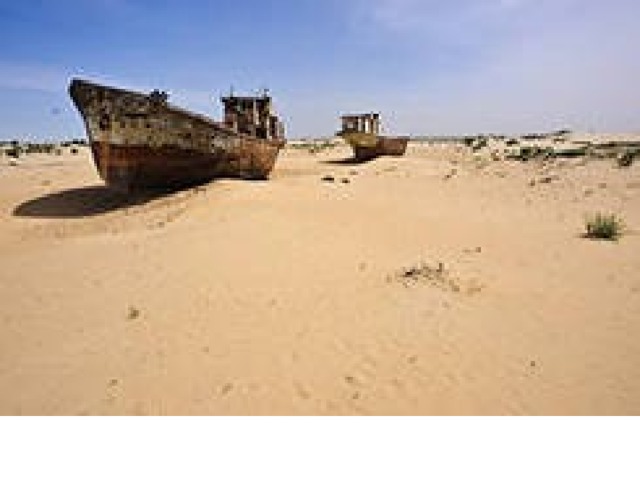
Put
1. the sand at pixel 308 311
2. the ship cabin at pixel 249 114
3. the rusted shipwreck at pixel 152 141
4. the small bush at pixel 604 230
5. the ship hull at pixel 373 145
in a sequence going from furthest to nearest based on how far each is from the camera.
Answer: the ship hull at pixel 373 145, the ship cabin at pixel 249 114, the rusted shipwreck at pixel 152 141, the small bush at pixel 604 230, the sand at pixel 308 311

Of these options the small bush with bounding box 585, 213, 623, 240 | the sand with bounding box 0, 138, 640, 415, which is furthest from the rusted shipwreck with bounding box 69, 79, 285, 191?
the small bush with bounding box 585, 213, 623, 240

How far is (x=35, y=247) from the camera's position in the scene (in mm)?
Result: 8188

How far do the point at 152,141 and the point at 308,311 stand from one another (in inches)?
259

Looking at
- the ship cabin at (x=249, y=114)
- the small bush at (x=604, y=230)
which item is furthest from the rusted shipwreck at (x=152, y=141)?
the small bush at (x=604, y=230)

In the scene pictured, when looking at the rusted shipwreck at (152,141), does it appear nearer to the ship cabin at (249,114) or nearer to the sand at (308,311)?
the sand at (308,311)

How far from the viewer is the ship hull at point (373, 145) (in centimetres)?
2262

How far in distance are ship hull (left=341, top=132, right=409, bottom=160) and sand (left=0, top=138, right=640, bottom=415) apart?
12.7m

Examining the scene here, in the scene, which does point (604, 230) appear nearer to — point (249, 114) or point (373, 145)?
point (249, 114)

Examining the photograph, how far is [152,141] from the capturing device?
1069 centimetres

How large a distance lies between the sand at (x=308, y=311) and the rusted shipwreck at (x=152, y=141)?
90 centimetres

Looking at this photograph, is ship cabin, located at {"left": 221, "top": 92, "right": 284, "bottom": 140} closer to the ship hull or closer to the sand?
the sand

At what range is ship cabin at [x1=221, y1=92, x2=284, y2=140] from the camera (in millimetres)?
15867
